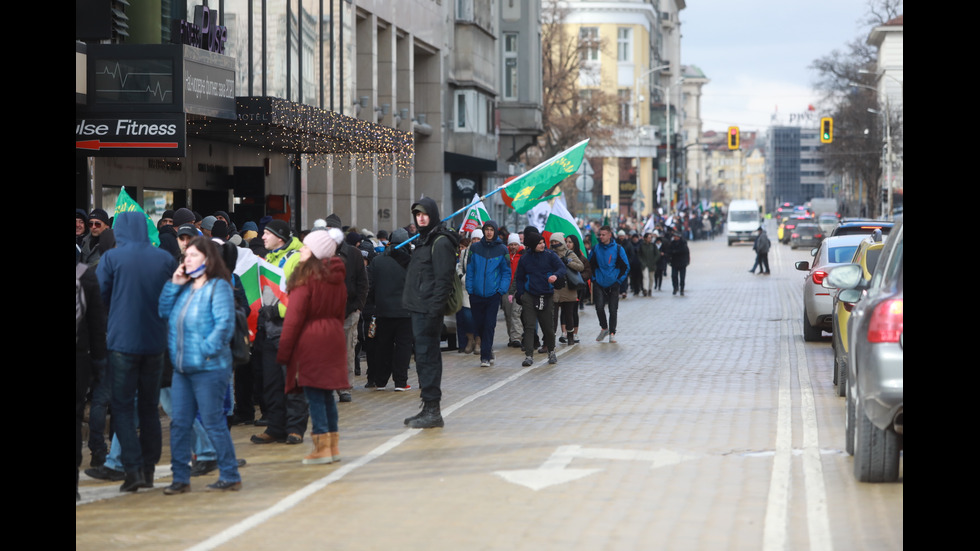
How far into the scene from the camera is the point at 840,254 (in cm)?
2056

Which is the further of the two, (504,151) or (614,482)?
A: (504,151)

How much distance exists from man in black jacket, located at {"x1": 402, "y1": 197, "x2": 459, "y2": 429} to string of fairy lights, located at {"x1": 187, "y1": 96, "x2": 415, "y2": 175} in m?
10.3

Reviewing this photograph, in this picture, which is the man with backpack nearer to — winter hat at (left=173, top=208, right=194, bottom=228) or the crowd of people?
the crowd of people

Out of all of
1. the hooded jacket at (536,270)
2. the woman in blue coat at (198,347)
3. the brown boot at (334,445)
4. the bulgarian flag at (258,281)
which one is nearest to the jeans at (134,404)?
the woman in blue coat at (198,347)

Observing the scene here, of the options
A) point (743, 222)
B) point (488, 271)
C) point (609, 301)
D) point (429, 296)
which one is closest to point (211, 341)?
point (429, 296)

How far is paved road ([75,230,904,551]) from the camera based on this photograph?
766 cm

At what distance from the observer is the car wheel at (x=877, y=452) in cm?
882

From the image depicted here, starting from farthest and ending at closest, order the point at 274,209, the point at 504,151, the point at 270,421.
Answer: the point at 504,151, the point at 274,209, the point at 270,421

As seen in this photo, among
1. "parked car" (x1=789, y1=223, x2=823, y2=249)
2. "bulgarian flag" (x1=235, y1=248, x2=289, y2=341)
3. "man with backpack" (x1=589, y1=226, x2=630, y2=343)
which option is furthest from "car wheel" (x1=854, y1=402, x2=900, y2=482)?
"parked car" (x1=789, y1=223, x2=823, y2=249)
